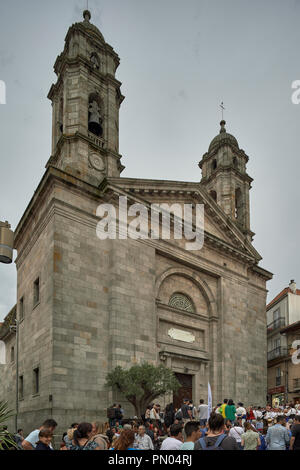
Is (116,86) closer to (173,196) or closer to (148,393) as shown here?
(173,196)

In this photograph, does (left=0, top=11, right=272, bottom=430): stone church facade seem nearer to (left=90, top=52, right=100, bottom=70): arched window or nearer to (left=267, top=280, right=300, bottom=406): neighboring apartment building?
(left=90, top=52, right=100, bottom=70): arched window

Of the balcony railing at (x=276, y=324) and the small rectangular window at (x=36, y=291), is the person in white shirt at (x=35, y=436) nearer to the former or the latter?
the small rectangular window at (x=36, y=291)

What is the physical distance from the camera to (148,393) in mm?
19484

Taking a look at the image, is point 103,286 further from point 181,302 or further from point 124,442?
point 124,442

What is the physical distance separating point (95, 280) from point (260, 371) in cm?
1401

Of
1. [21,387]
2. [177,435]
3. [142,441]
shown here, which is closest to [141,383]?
[21,387]

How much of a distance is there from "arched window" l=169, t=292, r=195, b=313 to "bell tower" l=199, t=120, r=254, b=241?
9.09 m

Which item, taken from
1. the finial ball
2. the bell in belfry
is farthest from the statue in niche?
the finial ball

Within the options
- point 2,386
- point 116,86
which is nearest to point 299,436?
point 116,86

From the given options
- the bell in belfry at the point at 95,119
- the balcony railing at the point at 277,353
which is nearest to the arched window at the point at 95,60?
the bell in belfry at the point at 95,119

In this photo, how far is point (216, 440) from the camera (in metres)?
→ 5.70

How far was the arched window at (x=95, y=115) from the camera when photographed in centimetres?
2559

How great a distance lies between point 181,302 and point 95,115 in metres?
11.3

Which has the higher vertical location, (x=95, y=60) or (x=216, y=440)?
(x=95, y=60)
